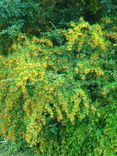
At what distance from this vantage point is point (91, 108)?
17.4 ft

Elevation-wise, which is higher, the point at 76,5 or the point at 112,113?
the point at 76,5

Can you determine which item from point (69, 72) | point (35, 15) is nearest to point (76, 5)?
point (35, 15)

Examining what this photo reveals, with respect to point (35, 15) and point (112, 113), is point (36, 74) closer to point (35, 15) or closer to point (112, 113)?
point (112, 113)

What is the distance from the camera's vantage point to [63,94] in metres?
5.20

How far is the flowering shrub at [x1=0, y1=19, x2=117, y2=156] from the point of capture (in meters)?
5.19

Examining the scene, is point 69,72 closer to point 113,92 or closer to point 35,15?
point 113,92

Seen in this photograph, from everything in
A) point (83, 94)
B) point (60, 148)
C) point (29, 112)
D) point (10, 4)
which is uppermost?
point (10, 4)

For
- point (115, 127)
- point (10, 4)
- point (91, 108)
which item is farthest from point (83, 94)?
point (10, 4)

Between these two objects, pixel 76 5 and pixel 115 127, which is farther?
pixel 76 5

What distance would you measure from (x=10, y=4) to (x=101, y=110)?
2.03 meters

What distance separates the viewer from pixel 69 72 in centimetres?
550

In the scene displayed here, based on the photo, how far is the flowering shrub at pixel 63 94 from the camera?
17.0 ft

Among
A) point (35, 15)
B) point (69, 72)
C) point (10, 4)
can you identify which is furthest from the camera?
point (35, 15)

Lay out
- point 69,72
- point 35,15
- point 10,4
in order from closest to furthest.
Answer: point 69,72, point 10,4, point 35,15
